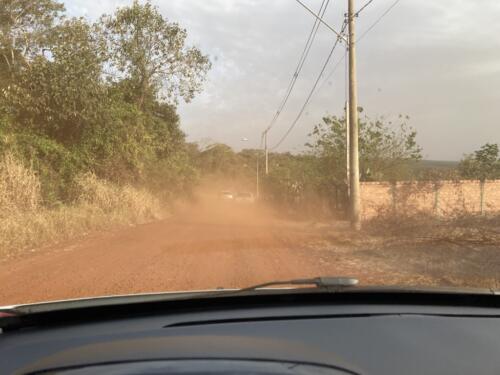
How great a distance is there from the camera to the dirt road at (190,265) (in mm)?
8641

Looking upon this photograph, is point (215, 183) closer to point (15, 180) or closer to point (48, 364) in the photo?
point (15, 180)

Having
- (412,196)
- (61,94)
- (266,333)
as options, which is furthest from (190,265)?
(412,196)

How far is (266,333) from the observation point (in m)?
2.14

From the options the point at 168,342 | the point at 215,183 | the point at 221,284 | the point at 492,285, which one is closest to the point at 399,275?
the point at 492,285

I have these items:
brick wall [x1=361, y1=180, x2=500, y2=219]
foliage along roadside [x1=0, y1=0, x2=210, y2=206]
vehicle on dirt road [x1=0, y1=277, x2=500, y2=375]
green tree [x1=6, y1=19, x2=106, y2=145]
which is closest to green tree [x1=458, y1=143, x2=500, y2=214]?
brick wall [x1=361, y1=180, x2=500, y2=219]

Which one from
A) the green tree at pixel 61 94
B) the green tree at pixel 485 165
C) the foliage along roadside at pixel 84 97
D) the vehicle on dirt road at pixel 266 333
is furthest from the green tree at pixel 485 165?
the vehicle on dirt road at pixel 266 333

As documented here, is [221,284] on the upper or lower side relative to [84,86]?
lower

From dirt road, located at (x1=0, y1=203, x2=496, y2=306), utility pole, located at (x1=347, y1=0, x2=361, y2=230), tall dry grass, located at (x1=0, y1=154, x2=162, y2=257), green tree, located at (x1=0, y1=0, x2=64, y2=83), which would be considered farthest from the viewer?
green tree, located at (x1=0, y1=0, x2=64, y2=83)

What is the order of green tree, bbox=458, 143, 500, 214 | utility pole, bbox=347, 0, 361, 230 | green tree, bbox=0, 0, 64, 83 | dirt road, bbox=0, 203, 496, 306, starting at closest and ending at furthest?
dirt road, bbox=0, 203, 496, 306, utility pole, bbox=347, 0, 361, 230, green tree, bbox=0, 0, 64, 83, green tree, bbox=458, 143, 500, 214

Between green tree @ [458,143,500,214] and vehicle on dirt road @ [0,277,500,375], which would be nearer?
vehicle on dirt road @ [0,277,500,375]

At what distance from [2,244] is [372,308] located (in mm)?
11608

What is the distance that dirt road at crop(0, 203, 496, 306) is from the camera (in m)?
8.64

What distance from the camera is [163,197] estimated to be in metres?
32.9

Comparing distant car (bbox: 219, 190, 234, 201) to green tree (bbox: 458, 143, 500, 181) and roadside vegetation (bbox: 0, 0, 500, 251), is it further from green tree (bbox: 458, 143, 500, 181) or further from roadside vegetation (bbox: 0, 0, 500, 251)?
green tree (bbox: 458, 143, 500, 181)
